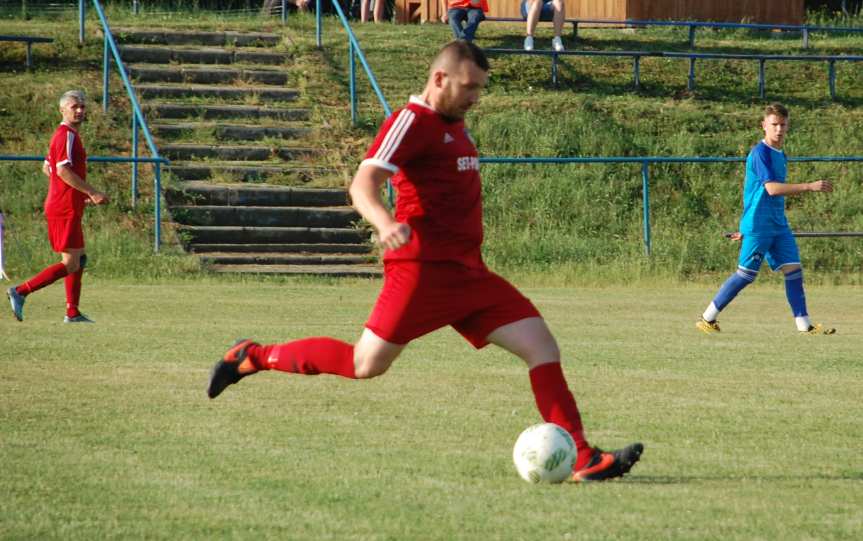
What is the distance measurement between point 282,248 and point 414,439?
13407 millimetres

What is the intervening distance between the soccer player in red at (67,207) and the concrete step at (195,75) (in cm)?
1144

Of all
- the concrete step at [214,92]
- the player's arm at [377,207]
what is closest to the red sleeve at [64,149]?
the player's arm at [377,207]

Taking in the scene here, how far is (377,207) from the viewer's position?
5664 millimetres

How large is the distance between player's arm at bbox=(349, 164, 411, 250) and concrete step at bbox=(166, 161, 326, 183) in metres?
16.0

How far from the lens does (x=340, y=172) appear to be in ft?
73.4

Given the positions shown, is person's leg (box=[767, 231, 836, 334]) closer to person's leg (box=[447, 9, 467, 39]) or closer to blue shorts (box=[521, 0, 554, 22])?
person's leg (box=[447, 9, 467, 39])

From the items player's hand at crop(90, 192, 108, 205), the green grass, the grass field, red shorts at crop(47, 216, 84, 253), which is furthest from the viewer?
the green grass

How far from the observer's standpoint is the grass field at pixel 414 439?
17.6 ft

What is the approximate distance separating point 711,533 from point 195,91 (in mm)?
20038

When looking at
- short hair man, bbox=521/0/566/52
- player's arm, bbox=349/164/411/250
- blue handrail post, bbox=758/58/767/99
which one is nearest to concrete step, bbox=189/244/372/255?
short hair man, bbox=521/0/566/52

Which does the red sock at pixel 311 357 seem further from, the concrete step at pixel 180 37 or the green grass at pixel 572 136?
the concrete step at pixel 180 37

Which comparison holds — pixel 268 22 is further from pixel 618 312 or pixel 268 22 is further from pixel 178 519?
pixel 178 519

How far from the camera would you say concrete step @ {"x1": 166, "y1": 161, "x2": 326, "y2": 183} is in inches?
854

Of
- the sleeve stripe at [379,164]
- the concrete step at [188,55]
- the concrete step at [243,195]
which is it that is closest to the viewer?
the sleeve stripe at [379,164]
